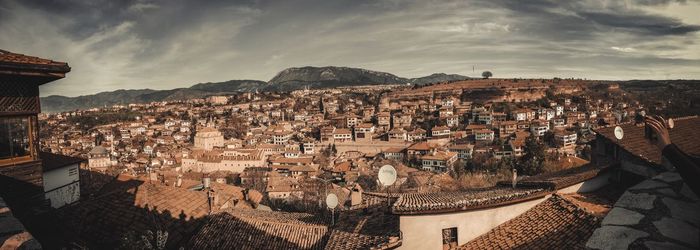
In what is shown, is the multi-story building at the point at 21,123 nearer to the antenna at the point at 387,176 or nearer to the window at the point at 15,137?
the window at the point at 15,137

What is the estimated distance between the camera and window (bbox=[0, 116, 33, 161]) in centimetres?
514

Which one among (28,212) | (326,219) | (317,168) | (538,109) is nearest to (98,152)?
(317,168)

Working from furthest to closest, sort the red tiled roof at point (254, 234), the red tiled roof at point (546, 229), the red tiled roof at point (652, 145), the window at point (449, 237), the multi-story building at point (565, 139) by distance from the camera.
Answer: the multi-story building at point (565, 139) → the red tiled roof at point (254, 234) → the red tiled roof at point (652, 145) → the window at point (449, 237) → the red tiled roof at point (546, 229)

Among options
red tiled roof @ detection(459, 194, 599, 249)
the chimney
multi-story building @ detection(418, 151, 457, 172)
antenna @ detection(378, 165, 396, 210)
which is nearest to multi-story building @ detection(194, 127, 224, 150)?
multi-story building @ detection(418, 151, 457, 172)

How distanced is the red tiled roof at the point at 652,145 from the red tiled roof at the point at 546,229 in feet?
9.87

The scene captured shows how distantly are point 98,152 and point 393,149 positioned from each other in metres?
50.0

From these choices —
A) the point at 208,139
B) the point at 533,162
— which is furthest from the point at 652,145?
the point at 208,139

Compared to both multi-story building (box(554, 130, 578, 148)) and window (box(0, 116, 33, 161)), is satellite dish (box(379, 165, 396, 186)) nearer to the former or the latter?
window (box(0, 116, 33, 161))

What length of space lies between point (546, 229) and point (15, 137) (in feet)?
28.5

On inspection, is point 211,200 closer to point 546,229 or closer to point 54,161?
point 54,161

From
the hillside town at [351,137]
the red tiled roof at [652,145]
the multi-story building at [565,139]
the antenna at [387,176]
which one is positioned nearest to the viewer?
the red tiled roof at [652,145]

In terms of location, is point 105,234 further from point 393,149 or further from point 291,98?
point 291,98

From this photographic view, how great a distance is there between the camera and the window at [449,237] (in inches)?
307

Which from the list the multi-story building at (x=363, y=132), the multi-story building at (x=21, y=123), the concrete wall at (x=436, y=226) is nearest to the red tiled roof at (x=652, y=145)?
the concrete wall at (x=436, y=226)
